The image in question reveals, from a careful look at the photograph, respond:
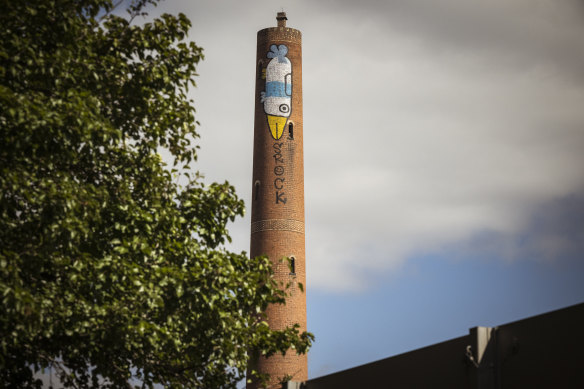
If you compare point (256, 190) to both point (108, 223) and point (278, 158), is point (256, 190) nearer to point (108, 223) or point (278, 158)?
point (278, 158)

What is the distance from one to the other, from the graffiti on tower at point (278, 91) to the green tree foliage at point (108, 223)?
68.3ft

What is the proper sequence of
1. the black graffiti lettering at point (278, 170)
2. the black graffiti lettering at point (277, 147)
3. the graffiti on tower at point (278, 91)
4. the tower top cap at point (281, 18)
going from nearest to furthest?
the black graffiti lettering at point (278, 170) → the black graffiti lettering at point (277, 147) → the graffiti on tower at point (278, 91) → the tower top cap at point (281, 18)

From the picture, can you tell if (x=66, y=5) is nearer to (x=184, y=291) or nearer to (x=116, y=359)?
(x=184, y=291)

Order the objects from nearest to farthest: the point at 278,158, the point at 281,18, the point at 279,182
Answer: the point at 279,182
the point at 278,158
the point at 281,18

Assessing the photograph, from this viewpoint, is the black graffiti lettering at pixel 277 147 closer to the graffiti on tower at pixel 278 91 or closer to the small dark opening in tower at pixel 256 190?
the graffiti on tower at pixel 278 91

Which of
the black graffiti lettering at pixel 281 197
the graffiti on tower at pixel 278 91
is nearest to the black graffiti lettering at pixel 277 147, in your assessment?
the graffiti on tower at pixel 278 91

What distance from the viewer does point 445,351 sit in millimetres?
13930

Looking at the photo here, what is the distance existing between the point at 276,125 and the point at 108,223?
23.3 m

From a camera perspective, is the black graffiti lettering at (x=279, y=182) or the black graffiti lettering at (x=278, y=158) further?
the black graffiti lettering at (x=278, y=158)

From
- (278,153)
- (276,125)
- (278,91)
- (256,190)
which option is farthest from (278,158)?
(278,91)

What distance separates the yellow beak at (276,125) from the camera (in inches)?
1453

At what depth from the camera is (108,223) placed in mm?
14219

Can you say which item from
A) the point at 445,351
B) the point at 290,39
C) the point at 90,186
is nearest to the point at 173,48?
the point at 90,186

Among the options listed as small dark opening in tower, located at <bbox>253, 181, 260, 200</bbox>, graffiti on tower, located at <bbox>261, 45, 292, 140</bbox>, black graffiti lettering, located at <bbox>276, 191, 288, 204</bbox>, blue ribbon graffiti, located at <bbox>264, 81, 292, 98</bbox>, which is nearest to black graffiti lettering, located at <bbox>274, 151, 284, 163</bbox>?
graffiti on tower, located at <bbox>261, 45, 292, 140</bbox>
